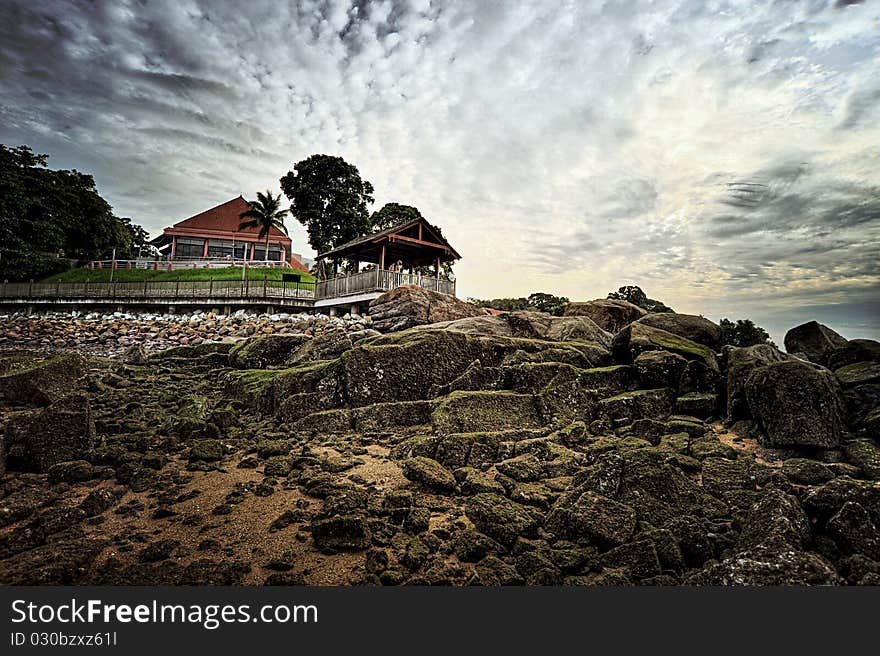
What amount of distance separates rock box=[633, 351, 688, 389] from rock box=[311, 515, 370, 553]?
649cm

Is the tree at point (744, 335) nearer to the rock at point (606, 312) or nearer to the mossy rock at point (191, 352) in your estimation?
the rock at point (606, 312)

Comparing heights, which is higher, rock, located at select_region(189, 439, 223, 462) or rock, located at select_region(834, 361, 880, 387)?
rock, located at select_region(834, 361, 880, 387)

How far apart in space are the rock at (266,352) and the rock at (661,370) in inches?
345

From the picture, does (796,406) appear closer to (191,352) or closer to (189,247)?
(191,352)

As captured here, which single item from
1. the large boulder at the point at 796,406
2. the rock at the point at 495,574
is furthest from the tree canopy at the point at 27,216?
the large boulder at the point at 796,406

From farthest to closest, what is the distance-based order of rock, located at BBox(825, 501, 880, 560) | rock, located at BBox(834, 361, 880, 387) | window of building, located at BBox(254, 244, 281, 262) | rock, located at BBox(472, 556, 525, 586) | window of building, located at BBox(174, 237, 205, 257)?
1. window of building, located at BBox(254, 244, 281, 262)
2. window of building, located at BBox(174, 237, 205, 257)
3. rock, located at BBox(834, 361, 880, 387)
4. rock, located at BBox(825, 501, 880, 560)
5. rock, located at BBox(472, 556, 525, 586)

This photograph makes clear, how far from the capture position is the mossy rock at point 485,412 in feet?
22.6

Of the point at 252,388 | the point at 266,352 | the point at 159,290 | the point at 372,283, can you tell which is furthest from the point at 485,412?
Result: the point at 159,290

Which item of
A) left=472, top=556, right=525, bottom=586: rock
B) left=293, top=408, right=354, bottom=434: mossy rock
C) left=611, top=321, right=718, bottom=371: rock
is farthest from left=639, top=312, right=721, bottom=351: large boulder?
left=472, top=556, right=525, bottom=586: rock

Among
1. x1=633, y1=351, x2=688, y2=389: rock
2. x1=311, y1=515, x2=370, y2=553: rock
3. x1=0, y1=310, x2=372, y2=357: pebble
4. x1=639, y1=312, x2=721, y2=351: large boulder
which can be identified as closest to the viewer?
x1=311, y1=515, x2=370, y2=553: rock

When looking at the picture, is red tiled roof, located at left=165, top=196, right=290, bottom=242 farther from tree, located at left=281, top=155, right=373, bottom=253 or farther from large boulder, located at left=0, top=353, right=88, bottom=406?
large boulder, located at left=0, top=353, right=88, bottom=406

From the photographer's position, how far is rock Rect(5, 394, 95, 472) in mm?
5117

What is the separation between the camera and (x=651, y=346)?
894 cm

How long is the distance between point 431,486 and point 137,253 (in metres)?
59.0
